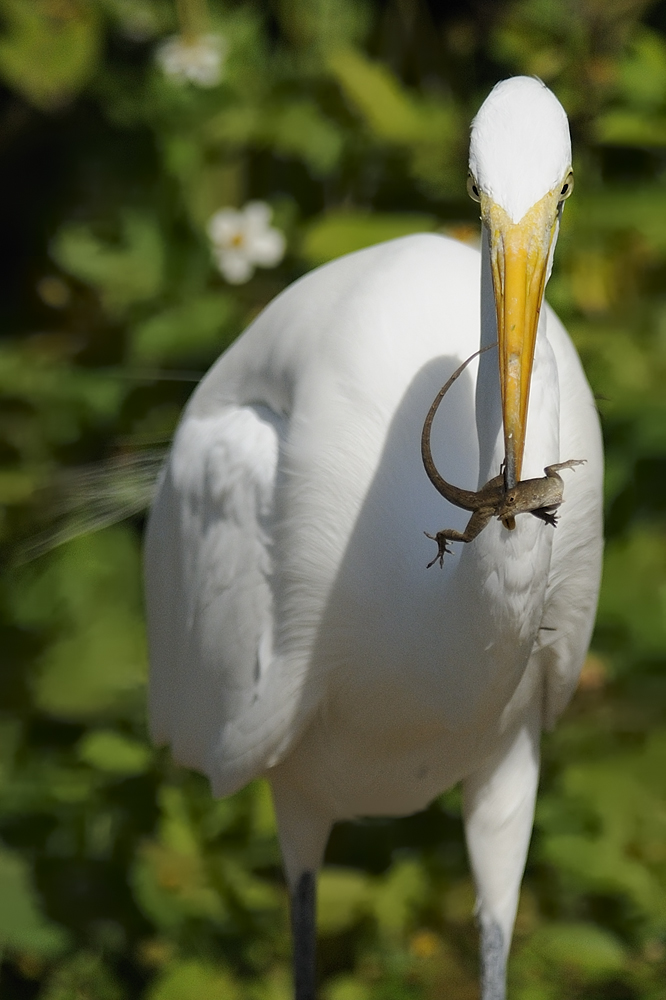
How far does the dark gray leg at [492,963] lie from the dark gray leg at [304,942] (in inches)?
11.4

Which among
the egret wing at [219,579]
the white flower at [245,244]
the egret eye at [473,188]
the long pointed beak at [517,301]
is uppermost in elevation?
the egret eye at [473,188]

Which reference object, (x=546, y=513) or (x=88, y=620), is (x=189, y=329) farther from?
(x=546, y=513)

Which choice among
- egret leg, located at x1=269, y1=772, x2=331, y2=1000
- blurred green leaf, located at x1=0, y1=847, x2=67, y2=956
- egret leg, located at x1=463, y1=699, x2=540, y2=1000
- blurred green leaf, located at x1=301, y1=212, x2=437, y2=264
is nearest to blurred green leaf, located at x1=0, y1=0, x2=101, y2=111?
blurred green leaf, located at x1=301, y1=212, x2=437, y2=264

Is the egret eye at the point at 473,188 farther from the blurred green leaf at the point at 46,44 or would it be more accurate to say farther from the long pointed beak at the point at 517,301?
the blurred green leaf at the point at 46,44

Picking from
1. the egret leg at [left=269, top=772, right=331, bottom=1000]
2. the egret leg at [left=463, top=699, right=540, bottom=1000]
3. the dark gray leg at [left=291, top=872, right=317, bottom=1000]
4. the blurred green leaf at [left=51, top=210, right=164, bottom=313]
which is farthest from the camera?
the blurred green leaf at [left=51, top=210, right=164, bottom=313]

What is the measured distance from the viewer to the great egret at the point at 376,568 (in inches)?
51.0

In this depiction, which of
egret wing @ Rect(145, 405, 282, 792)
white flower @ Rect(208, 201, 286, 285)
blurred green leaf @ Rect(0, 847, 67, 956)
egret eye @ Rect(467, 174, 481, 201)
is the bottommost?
blurred green leaf @ Rect(0, 847, 67, 956)

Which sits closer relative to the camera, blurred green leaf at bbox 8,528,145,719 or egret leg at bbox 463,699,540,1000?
egret leg at bbox 463,699,540,1000

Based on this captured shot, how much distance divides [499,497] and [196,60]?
2316 mm

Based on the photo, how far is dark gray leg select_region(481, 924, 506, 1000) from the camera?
1833 millimetres

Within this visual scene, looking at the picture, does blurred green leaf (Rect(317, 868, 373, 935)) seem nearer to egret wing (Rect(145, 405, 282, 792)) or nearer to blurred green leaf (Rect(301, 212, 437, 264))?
egret wing (Rect(145, 405, 282, 792))

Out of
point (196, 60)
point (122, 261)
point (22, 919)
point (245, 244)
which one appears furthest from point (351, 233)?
point (22, 919)

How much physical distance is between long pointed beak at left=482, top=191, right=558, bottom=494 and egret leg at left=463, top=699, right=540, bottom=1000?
74cm

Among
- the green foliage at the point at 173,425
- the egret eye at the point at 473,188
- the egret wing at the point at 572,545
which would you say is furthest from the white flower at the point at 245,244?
the egret eye at the point at 473,188
